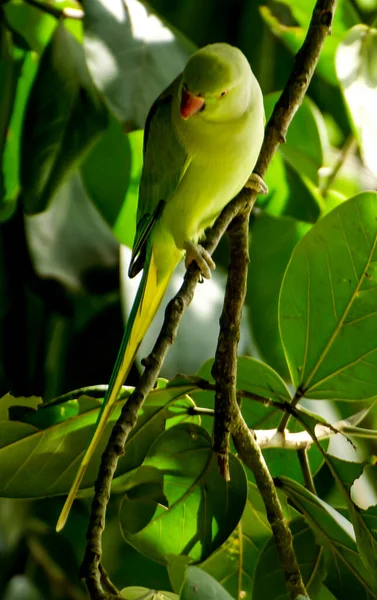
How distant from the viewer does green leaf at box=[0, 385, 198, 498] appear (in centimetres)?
73

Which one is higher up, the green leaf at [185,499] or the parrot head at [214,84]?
the parrot head at [214,84]

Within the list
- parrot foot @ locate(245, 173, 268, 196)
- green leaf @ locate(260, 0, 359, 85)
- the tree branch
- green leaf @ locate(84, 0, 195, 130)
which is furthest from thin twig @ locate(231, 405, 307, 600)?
green leaf @ locate(260, 0, 359, 85)

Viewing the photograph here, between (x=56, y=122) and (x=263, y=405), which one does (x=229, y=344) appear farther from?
(x=56, y=122)

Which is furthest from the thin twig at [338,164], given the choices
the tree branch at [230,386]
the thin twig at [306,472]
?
the thin twig at [306,472]

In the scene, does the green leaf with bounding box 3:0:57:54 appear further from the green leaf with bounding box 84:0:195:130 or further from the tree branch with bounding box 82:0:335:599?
the tree branch with bounding box 82:0:335:599

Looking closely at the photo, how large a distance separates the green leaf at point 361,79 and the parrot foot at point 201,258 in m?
0.34

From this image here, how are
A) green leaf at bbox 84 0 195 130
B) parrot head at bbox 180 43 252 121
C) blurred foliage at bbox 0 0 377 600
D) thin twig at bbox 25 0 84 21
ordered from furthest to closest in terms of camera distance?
thin twig at bbox 25 0 84 21 < green leaf at bbox 84 0 195 130 < parrot head at bbox 180 43 252 121 < blurred foliage at bbox 0 0 377 600

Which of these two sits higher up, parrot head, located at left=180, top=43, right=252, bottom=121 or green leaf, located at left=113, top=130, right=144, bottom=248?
parrot head, located at left=180, top=43, right=252, bottom=121

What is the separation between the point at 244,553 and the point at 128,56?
2.18 feet

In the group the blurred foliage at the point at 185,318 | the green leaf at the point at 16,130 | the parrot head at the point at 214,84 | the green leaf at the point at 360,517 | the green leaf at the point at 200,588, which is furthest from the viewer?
the green leaf at the point at 16,130

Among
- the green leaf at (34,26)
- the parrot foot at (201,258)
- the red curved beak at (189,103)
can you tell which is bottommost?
the parrot foot at (201,258)

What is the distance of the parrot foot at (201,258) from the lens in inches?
34.7

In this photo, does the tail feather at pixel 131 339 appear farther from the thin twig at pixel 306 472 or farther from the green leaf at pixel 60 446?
the thin twig at pixel 306 472

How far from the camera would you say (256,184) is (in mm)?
937
